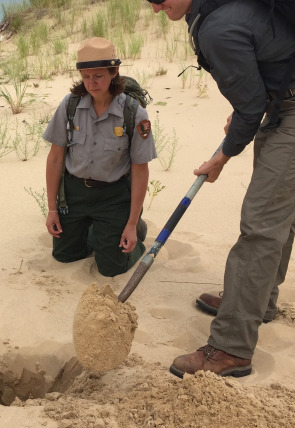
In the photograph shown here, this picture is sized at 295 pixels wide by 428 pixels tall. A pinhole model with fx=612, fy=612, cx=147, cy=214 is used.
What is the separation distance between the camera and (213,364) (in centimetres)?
278

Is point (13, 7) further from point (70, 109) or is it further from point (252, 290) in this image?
point (252, 290)

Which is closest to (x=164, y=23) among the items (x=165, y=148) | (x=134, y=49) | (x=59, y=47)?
(x=134, y=49)

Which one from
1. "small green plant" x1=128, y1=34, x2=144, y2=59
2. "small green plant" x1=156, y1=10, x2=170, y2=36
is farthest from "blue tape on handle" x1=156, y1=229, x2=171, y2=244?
"small green plant" x1=156, y1=10, x2=170, y2=36

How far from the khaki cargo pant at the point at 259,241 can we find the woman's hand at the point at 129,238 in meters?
0.95

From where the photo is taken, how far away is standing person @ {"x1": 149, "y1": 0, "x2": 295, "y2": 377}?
2.41m

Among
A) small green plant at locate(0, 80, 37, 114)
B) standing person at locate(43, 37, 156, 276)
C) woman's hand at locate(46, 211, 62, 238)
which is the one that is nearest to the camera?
standing person at locate(43, 37, 156, 276)

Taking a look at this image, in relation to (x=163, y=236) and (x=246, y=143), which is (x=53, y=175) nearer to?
(x=163, y=236)

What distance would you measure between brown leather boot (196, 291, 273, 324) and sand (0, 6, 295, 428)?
0.15ft

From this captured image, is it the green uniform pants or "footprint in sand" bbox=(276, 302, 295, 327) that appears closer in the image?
"footprint in sand" bbox=(276, 302, 295, 327)

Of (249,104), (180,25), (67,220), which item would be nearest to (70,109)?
(67,220)

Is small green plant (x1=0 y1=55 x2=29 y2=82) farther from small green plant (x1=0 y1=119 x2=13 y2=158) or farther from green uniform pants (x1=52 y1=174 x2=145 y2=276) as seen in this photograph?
green uniform pants (x1=52 y1=174 x2=145 y2=276)

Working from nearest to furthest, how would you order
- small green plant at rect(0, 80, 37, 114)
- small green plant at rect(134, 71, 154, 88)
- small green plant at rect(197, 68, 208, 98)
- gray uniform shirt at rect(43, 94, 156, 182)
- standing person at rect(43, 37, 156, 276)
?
standing person at rect(43, 37, 156, 276)
gray uniform shirt at rect(43, 94, 156, 182)
small green plant at rect(0, 80, 37, 114)
small green plant at rect(197, 68, 208, 98)
small green plant at rect(134, 71, 154, 88)

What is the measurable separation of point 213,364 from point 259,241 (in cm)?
60

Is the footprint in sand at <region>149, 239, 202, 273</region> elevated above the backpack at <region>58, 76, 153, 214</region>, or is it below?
below
